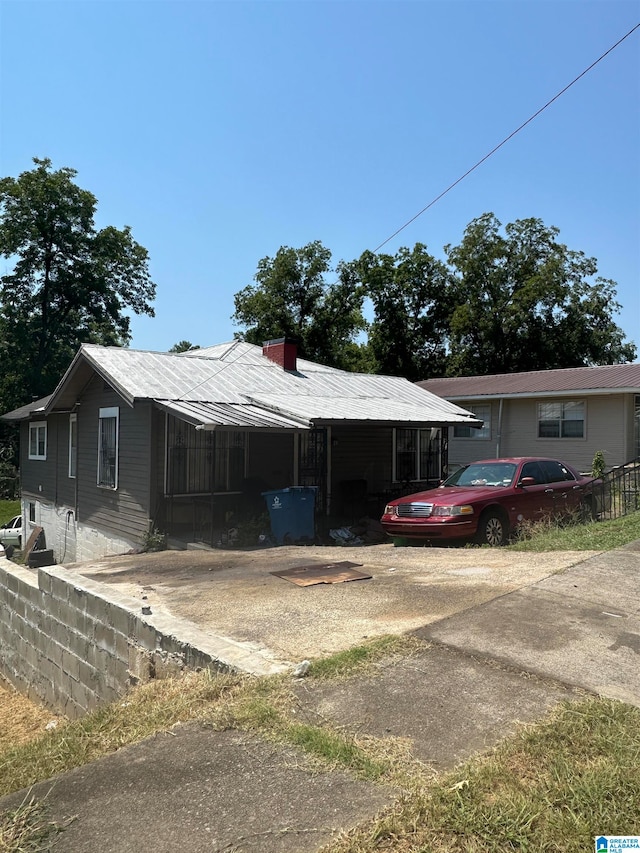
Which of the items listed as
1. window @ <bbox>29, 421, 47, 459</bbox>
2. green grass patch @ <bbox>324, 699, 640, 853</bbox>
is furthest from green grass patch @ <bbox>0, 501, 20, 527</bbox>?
green grass patch @ <bbox>324, 699, 640, 853</bbox>

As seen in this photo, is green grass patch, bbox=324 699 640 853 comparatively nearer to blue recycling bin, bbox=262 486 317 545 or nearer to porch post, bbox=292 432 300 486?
blue recycling bin, bbox=262 486 317 545

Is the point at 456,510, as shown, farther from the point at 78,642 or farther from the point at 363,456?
the point at 363,456

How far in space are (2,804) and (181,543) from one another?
→ 8.58 m

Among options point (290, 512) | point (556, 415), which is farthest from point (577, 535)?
point (556, 415)

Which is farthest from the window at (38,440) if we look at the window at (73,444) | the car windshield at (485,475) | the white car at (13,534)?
the car windshield at (485,475)

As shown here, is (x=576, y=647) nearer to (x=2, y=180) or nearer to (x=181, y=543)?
(x=181, y=543)

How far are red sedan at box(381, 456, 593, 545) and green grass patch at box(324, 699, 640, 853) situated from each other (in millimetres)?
6757

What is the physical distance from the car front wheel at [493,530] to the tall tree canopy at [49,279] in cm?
3068

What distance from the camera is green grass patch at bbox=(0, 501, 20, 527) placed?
30.3 metres

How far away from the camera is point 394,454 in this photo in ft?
54.6

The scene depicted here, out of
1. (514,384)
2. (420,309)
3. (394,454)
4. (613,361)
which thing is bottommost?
(394,454)

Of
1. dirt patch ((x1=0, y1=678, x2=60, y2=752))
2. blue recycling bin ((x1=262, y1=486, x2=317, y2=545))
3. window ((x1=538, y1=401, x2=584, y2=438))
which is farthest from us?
window ((x1=538, y1=401, x2=584, y2=438))

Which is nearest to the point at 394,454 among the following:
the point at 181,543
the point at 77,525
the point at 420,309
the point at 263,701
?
the point at 181,543

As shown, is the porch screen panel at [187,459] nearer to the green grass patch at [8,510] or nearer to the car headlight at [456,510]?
A: the car headlight at [456,510]
